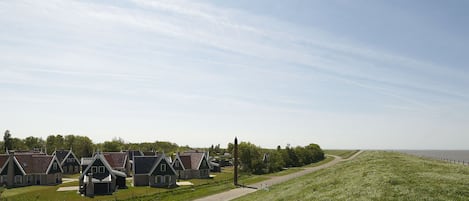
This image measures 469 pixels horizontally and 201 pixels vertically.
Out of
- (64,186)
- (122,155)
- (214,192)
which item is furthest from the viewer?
(122,155)

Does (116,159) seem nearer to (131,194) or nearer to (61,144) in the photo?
(131,194)

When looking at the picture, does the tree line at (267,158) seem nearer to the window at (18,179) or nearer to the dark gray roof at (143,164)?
the dark gray roof at (143,164)

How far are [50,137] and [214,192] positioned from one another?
378 feet

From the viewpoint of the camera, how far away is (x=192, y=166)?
9125 cm

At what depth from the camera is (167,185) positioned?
74.6 meters

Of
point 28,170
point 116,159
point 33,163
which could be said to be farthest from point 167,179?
point 33,163

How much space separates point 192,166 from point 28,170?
118 feet

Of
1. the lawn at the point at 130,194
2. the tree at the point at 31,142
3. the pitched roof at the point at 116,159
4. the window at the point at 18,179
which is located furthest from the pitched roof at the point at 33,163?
the tree at the point at 31,142

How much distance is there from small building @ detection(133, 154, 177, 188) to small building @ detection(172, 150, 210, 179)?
1174 cm

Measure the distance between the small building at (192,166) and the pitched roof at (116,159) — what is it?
12870mm

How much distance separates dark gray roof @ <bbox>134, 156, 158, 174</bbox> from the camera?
75.8m

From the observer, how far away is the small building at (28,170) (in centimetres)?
7431

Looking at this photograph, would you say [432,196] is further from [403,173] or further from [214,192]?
[214,192]

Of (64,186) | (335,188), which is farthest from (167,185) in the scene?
(335,188)
